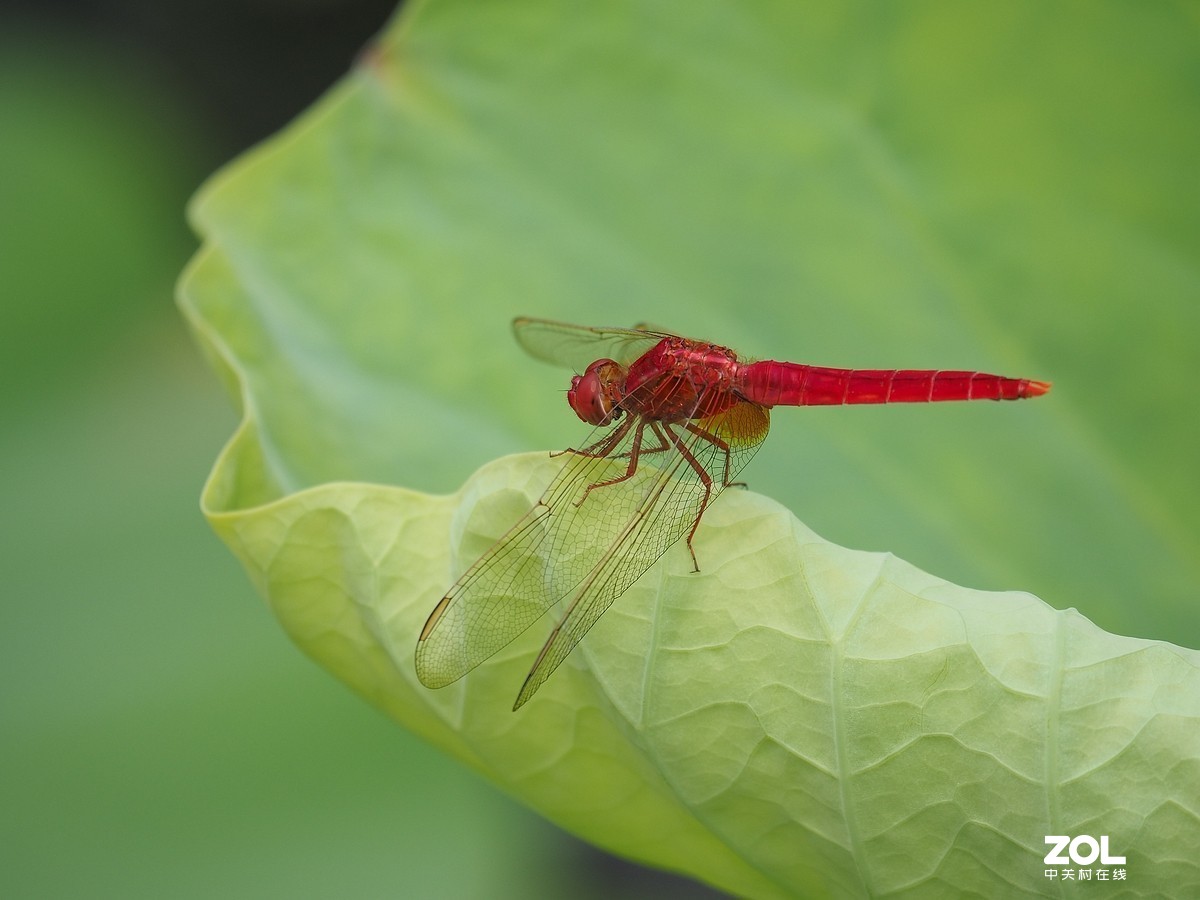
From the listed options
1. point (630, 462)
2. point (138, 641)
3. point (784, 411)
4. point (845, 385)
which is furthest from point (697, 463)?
point (138, 641)

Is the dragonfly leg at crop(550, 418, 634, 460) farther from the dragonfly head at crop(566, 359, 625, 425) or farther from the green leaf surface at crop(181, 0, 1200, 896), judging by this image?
the green leaf surface at crop(181, 0, 1200, 896)

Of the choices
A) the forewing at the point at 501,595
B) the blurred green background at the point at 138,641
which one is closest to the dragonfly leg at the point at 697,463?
the forewing at the point at 501,595

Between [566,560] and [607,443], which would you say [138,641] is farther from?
[566,560]

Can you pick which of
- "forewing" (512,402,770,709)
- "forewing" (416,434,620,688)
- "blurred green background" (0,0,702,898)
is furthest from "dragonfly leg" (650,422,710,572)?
"blurred green background" (0,0,702,898)

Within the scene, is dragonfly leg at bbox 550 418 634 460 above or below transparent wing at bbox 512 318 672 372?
below

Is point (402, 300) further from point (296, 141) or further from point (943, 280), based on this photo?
point (943, 280)

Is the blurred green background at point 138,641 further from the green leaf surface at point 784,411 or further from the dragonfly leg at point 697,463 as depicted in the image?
the dragonfly leg at point 697,463
